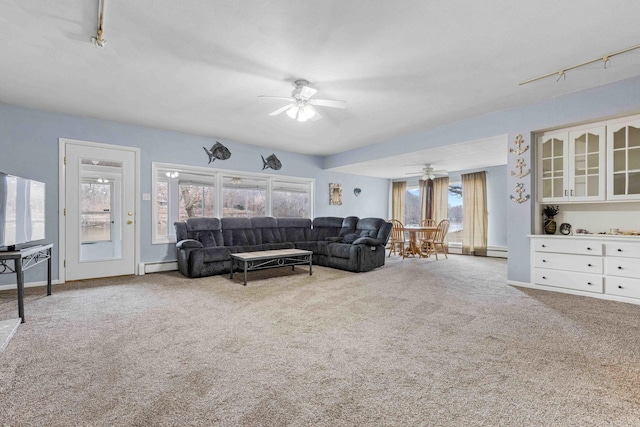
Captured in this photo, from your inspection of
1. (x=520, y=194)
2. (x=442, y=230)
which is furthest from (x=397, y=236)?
(x=520, y=194)

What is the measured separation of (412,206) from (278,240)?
15.3 ft

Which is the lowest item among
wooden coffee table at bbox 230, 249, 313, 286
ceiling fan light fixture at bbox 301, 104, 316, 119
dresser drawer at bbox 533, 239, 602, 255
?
wooden coffee table at bbox 230, 249, 313, 286

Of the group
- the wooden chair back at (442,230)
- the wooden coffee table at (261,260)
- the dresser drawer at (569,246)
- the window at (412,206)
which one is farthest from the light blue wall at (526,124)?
the window at (412,206)

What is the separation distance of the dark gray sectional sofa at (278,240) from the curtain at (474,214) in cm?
294

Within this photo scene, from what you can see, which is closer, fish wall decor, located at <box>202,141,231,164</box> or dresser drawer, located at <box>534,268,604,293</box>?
dresser drawer, located at <box>534,268,604,293</box>

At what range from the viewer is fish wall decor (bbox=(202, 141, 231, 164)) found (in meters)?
5.71

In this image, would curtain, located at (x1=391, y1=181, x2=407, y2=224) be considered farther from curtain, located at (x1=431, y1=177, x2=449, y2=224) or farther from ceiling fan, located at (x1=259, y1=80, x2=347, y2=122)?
ceiling fan, located at (x1=259, y1=80, x2=347, y2=122)

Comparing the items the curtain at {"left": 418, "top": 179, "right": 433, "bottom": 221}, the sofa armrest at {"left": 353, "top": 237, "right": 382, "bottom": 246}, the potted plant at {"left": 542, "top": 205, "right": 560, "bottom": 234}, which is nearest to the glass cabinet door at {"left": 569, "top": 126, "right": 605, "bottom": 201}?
the potted plant at {"left": 542, "top": 205, "right": 560, "bottom": 234}

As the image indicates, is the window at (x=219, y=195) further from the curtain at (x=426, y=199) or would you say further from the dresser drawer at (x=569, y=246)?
the dresser drawer at (x=569, y=246)

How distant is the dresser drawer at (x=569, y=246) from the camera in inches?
140

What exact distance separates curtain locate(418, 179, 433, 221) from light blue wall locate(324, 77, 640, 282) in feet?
10.8

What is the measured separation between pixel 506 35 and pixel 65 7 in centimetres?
323

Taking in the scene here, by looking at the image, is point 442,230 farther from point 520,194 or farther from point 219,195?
point 219,195

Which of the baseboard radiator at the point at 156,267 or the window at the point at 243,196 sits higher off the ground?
the window at the point at 243,196
